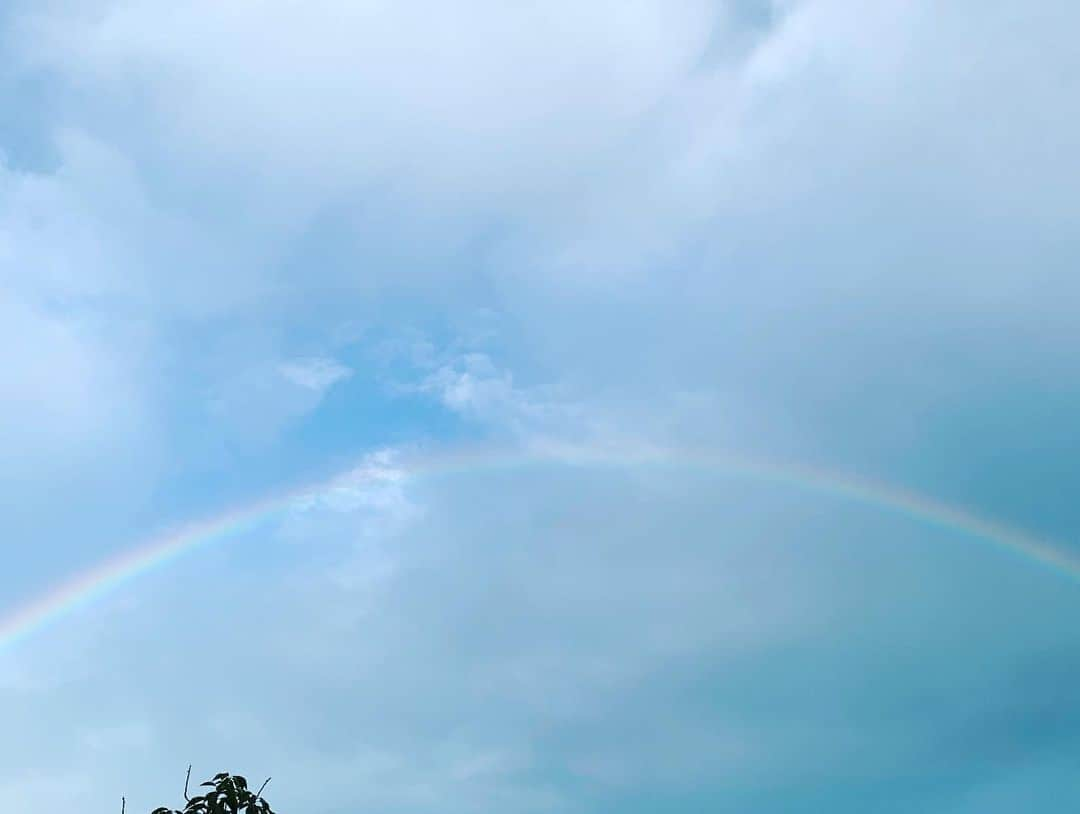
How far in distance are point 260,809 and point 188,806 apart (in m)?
3.47

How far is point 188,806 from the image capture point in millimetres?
60594

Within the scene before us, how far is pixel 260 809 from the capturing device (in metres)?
61.9
